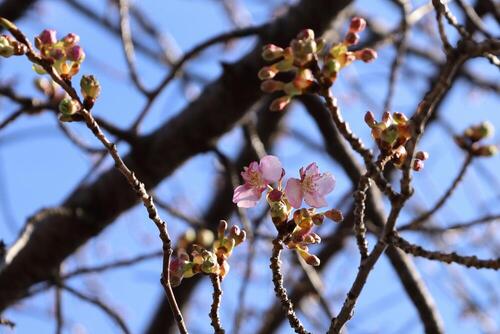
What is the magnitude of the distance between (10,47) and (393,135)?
545mm

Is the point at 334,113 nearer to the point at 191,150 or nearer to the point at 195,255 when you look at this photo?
the point at 195,255

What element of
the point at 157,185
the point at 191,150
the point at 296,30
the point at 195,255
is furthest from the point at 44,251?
the point at 195,255

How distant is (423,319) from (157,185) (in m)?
0.91

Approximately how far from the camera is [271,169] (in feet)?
3.39

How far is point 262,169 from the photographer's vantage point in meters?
1.04

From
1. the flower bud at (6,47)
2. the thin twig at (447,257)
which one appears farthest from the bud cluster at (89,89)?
the thin twig at (447,257)

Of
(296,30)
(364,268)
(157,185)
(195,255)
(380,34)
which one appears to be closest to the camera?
(364,268)

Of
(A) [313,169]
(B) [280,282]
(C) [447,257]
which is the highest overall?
(A) [313,169]

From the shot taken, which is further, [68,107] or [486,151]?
[486,151]

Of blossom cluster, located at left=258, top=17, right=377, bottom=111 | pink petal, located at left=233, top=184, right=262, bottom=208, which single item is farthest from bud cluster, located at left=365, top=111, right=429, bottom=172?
pink petal, located at left=233, top=184, right=262, bottom=208

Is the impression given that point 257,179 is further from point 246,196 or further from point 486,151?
point 486,151

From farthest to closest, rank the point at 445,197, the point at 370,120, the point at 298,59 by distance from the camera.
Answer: the point at 445,197 < the point at 370,120 < the point at 298,59

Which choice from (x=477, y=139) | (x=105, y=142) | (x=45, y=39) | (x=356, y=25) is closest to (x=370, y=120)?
(x=356, y=25)

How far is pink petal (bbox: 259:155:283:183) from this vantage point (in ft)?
3.39
